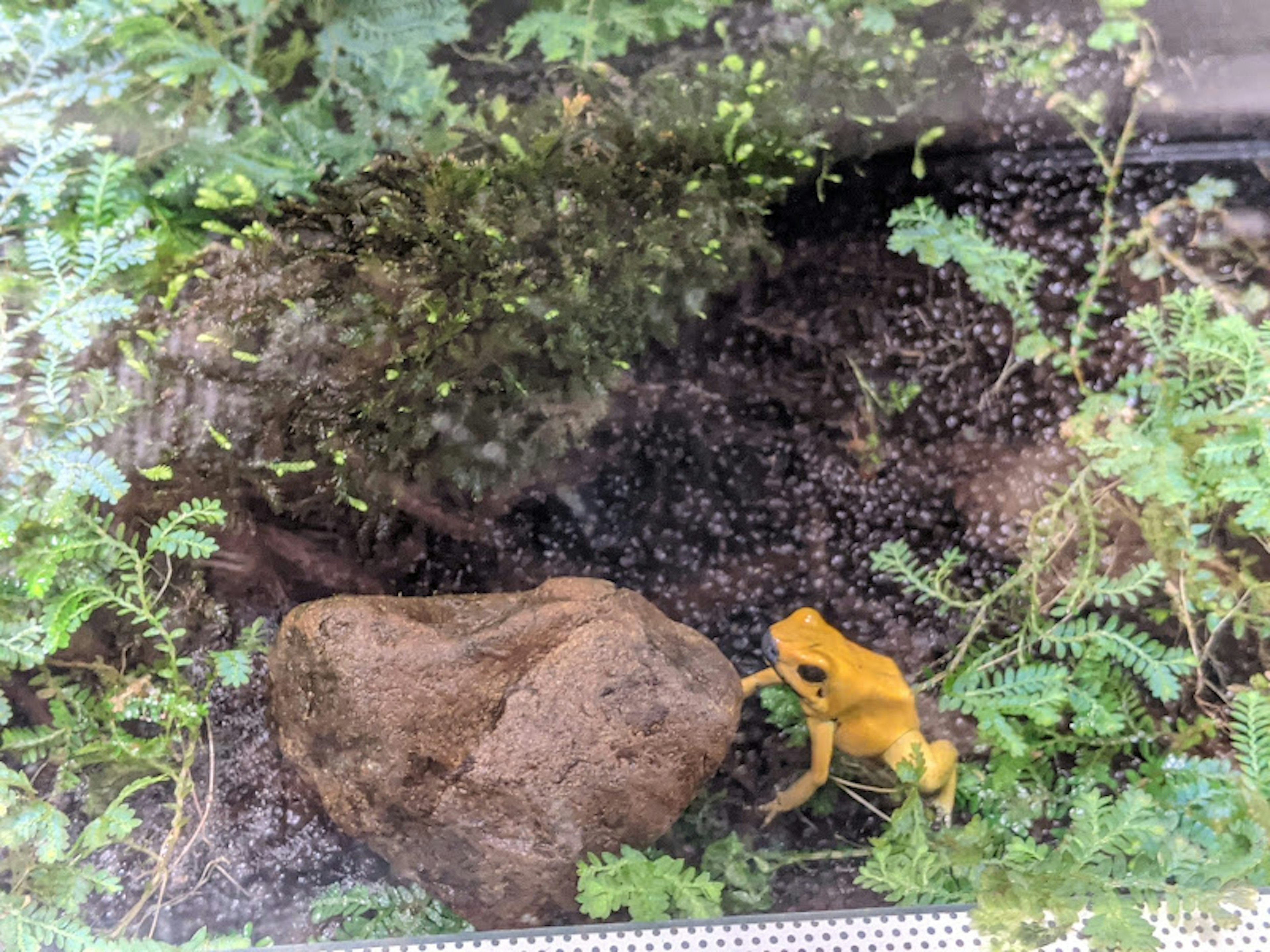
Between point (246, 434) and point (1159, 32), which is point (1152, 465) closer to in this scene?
point (1159, 32)

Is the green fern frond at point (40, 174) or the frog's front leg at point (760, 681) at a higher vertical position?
the green fern frond at point (40, 174)

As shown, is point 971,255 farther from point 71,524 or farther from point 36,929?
point 36,929

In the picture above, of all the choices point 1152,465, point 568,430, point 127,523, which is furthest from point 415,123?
point 1152,465

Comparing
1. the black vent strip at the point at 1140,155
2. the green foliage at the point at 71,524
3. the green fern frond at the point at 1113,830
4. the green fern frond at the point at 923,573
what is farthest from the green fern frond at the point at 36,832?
the black vent strip at the point at 1140,155

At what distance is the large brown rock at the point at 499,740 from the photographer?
1207 mm

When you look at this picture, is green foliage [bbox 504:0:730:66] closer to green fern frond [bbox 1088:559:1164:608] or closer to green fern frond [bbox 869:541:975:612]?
green fern frond [bbox 869:541:975:612]

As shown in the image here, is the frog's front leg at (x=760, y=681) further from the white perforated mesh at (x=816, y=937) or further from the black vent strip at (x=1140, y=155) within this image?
the black vent strip at (x=1140, y=155)

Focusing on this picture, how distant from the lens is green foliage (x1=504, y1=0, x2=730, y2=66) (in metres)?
1.50

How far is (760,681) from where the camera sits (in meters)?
1.42

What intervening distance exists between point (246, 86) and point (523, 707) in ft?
3.59

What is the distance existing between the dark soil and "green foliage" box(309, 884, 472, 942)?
0.03m

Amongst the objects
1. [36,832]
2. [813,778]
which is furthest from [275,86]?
[813,778]

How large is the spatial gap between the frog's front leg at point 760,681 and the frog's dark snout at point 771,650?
18 mm

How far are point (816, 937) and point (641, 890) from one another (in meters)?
0.24
